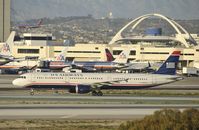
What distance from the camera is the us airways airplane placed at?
312ft

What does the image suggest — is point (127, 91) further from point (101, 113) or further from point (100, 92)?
point (101, 113)

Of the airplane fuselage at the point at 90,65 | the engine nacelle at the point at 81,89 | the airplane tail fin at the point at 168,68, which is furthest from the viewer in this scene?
the airplane fuselage at the point at 90,65

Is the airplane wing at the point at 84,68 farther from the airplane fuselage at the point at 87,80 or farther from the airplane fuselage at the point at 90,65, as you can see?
the airplane fuselage at the point at 87,80

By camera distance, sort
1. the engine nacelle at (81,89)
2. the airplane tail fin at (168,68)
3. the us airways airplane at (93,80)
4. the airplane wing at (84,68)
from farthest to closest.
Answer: the airplane wing at (84,68) < the airplane tail fin at (168,68) < the us airways airplane at (93,80) < the engine nacelle at (81,89)

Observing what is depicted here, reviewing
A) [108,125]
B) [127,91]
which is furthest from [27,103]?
[127,91]

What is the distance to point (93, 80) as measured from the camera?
321 feet

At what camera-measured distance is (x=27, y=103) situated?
77.6 m

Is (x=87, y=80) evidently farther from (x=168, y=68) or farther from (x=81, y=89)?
(x=168, y=68)

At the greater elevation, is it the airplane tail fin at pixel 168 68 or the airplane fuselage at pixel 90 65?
the airplane tail fin at pixel 168 68

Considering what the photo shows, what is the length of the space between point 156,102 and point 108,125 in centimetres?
2409

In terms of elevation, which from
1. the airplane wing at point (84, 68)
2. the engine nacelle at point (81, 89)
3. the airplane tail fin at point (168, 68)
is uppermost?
the airplane tail fin at point (168, 68)

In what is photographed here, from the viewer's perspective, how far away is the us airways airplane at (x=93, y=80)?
9512cm

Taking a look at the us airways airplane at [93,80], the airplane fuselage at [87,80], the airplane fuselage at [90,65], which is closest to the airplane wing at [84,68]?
the airplane fuselage at [90,65]

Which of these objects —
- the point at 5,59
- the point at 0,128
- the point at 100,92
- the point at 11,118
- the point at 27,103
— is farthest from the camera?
the point at 5,59
